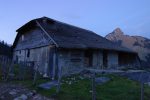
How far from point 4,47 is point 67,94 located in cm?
1951

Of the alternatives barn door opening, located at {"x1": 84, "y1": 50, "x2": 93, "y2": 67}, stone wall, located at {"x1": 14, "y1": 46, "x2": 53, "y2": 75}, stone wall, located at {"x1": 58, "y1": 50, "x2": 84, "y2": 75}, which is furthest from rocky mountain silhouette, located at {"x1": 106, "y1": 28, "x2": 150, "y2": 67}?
stone wall, located at {"x1": 14, "y1": 46, "x2": 53, "y2": 75}

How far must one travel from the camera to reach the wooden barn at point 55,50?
1620 centimetres

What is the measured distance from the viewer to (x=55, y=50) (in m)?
16.1

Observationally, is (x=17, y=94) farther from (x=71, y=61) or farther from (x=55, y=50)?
(x=71, y=61)

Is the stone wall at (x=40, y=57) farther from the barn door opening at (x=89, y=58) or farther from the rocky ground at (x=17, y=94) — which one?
the rocky ground at (x=17, y=94)

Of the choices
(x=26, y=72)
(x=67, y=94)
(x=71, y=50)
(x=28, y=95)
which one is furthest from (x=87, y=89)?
(x=71, y=50)

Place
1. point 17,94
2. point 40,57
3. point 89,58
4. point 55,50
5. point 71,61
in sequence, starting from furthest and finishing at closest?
point 89,58 → point 40,57 → point 71,61 → point 55,50 → point 17,94

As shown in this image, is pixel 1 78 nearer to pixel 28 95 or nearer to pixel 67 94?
pixel 28 95

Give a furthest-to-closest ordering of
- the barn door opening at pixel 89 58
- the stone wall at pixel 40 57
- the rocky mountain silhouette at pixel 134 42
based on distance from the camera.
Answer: the rocky mountain silhouette at pixel 134 42, the barn door opening at pixel 89 58, the stone wall at pixel 40 57

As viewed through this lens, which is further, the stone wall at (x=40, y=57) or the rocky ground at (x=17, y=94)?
the stone wall at (x=40, y=57)

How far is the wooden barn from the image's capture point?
638 inches

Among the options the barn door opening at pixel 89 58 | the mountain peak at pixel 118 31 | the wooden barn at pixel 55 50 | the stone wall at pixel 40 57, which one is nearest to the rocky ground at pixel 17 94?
the wooden barn at pixel 55 50

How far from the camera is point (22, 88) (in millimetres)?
10961

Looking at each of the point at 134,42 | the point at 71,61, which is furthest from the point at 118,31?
the point at 71,61
